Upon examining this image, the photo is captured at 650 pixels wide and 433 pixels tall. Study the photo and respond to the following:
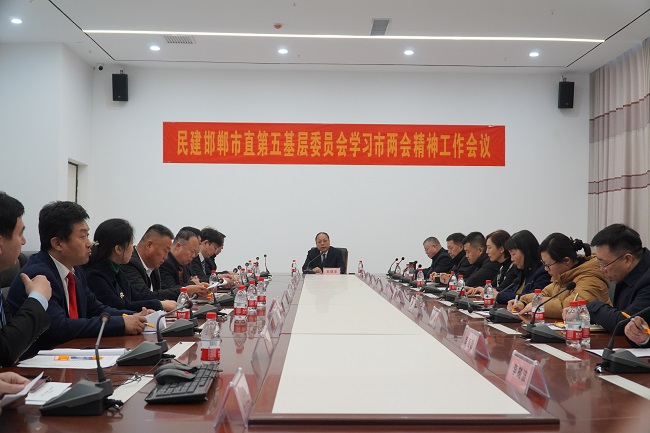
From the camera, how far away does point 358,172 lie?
758 cm

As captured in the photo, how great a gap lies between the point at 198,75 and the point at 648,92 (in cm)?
500

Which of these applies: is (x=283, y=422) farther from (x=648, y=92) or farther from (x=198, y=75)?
(x=198, y=75)

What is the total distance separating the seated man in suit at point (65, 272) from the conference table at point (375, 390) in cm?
5

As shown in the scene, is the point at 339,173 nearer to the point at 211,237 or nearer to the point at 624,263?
the point at 211,237

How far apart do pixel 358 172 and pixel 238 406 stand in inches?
253

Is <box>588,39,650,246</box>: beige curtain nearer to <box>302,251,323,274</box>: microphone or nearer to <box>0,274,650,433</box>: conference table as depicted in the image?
<box>302,251,323,274</box>: microphone

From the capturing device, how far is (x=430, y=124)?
7.58 m

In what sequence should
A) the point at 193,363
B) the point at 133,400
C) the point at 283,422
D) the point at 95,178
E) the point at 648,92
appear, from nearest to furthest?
the point at 283,422
the point at 133,400
the point at 193,363
the point at 648,92
the point at 95,178

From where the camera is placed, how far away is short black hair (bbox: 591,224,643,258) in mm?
2559

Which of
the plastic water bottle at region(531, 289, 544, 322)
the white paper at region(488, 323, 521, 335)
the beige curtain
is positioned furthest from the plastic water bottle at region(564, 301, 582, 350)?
the beige curtain

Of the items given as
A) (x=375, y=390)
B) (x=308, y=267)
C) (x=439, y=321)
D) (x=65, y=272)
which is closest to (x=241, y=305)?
(x=65, y=272)

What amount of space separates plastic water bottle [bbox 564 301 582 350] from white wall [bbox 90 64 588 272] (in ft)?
17.5

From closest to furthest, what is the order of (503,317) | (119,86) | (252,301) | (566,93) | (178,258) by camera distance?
1. (503,317)
2. (252,301)
3. (178,258)
4. (119,86)
5. (566,93)

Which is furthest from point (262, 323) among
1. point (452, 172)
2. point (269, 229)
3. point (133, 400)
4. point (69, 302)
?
point (452, 172)
